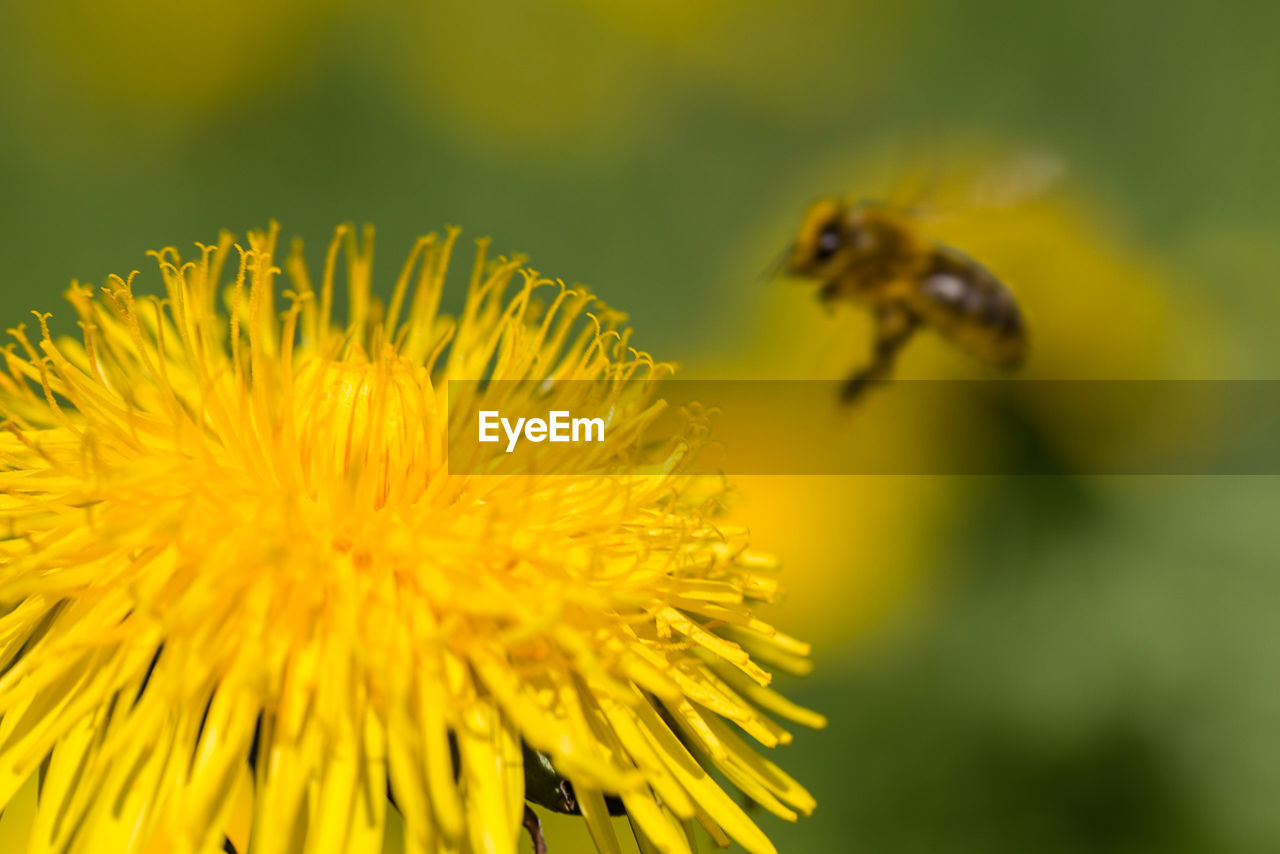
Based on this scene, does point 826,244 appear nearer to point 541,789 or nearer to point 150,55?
point 541,789

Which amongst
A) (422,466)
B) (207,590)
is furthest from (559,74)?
(207,590)

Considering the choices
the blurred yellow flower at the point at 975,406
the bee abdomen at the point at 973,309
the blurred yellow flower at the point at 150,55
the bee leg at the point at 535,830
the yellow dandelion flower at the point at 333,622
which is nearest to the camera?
the yellow dandelion flower at the point at 333,622

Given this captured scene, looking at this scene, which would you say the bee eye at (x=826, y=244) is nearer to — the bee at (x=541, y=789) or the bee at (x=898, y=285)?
the bee at (x=898, y=285)

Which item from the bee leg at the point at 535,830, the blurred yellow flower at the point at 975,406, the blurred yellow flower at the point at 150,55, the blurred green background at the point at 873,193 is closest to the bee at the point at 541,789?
the bee leg at the point at 535,830

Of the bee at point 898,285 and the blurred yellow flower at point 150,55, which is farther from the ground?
the blurred yellow flower at point 150,55

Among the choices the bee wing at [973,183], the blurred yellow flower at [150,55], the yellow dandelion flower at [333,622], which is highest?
the blurred yellow flower at [150,55]

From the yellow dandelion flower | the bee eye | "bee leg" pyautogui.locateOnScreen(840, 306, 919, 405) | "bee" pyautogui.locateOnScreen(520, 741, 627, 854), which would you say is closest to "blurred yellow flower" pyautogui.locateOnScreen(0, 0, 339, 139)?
the yellow dandelion flower

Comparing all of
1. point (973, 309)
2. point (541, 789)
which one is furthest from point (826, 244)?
point (541, 789)

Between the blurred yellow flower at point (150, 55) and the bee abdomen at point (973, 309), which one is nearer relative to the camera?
the bee abdomen at point (973, 309)
